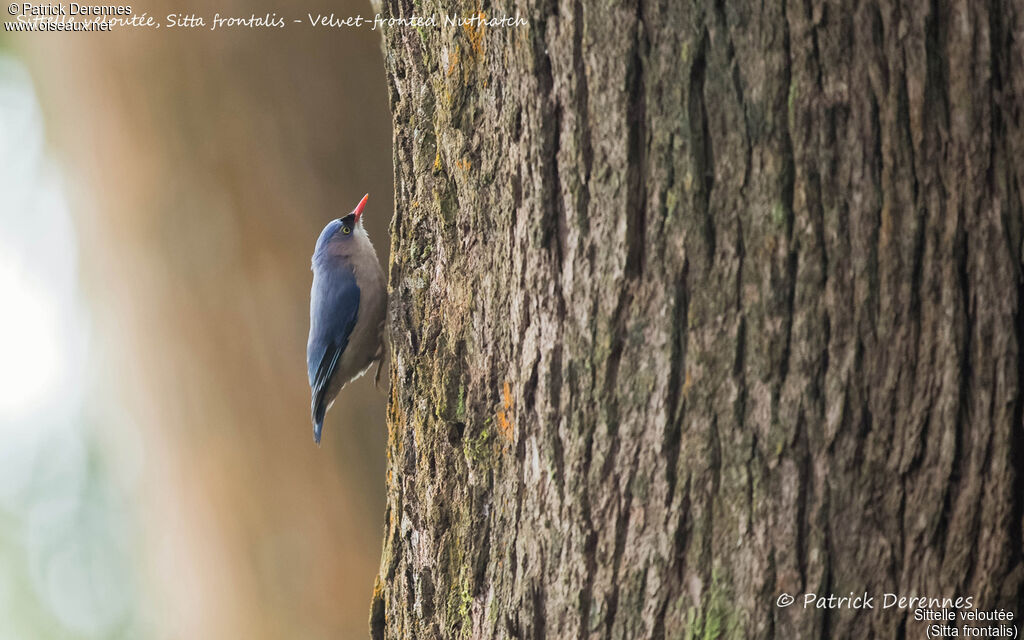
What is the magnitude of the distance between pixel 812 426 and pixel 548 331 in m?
0.41

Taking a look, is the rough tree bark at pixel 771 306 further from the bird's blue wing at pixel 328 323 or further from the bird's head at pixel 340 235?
the bird's head at pixel 340 235

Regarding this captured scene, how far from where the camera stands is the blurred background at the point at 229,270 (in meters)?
2.61

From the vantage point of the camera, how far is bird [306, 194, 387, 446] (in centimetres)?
227

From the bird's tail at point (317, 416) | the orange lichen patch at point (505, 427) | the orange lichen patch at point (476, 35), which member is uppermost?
the orange lichen patch at point (476, 35)

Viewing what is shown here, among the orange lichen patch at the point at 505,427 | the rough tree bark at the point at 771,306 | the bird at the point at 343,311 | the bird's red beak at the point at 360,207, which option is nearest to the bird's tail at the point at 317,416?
the bird at the point at 343,311

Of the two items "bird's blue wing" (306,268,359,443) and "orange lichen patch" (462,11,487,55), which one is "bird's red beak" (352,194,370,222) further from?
"orange lichen patch" (462,11,487,55)

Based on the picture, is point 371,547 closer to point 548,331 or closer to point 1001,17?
point 548,331

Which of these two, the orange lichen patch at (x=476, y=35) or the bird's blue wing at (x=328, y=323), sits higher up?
the orange lichen patch at (x=476, y=35)

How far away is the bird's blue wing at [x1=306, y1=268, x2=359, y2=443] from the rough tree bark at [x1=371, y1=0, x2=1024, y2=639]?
3.67 ft

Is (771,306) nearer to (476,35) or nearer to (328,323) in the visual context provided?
(476,35)

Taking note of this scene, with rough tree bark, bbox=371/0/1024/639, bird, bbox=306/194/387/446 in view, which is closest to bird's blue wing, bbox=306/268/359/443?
bird, bbox=306/194/387/446

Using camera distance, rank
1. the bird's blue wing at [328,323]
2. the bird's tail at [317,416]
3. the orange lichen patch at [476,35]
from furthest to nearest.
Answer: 1. the bird's tail at [317,416]
2. the bird's blue wing at [328,323]
3. the orange lichen patch at [476,35]

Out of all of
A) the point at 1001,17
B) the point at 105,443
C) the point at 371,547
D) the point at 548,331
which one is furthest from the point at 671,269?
the point at 105,443

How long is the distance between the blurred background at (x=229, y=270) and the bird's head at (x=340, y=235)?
0.55ft
